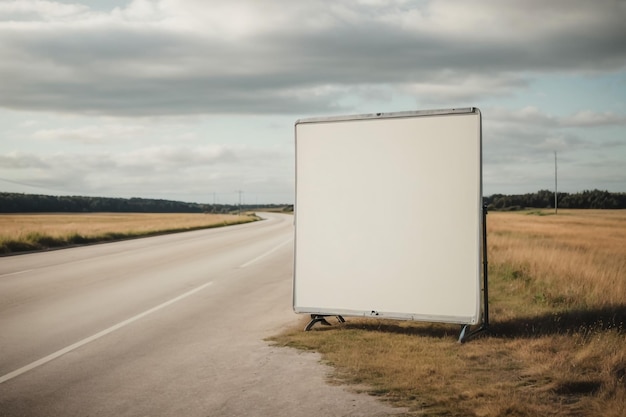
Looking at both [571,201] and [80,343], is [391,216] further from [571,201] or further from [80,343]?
[571,201]

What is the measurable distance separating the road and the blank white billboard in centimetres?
141

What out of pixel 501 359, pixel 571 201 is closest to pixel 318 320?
pixel 501 359

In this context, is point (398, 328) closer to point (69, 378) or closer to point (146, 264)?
point (69, 378)

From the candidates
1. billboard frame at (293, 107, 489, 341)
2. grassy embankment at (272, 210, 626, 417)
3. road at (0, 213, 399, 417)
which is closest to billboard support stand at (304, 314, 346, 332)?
billboard frame at (293, 107, 489, 341)

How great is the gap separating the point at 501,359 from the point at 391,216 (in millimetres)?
2285

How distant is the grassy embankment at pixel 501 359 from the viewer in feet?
17.0

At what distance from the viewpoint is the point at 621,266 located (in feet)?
54.1

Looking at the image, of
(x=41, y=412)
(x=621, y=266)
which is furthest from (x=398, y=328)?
(x=621, y=266)

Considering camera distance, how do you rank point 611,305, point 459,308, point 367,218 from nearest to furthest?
point 459,308 < point 367,218 < point 611,305

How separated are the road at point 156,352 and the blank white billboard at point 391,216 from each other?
1.41 metres

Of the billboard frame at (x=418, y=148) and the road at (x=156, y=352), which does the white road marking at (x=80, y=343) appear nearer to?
the road at (x=156, y=352)

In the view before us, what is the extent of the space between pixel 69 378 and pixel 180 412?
1771 mm

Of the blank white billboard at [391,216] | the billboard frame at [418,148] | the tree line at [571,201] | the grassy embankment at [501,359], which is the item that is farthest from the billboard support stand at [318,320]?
the tree line at [571,201]

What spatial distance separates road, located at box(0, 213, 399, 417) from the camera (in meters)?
5.22
